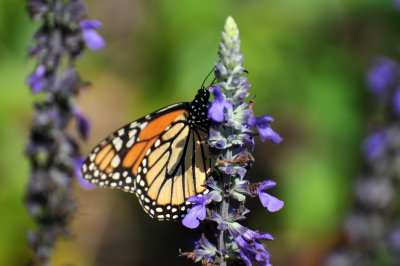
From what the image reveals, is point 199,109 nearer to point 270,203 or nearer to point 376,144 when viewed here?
point 270,203

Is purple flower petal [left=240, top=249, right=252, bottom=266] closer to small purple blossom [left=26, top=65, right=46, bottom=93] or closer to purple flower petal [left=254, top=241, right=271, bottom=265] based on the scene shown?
purple flower petal [left=254, top=241, right=271, bottom=265]

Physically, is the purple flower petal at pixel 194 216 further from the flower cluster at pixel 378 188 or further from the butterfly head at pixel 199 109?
the flower cluster at pixel 378 188

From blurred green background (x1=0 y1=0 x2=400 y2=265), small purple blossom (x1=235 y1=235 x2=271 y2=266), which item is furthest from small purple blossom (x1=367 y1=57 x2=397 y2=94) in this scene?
small purple blossom (x1=235 y1=235 x2=271 y2=266)

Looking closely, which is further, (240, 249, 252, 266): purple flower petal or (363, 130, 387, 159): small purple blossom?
(363, 130, 387, 159): small purple blossom

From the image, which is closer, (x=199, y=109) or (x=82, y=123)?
(x=199, y=109)

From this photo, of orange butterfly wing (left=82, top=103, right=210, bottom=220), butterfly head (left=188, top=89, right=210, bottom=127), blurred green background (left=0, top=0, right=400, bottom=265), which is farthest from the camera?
blurred green background (left=0, top=0, right=400, bottom=265)

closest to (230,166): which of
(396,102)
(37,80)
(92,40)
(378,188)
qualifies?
(92,40)

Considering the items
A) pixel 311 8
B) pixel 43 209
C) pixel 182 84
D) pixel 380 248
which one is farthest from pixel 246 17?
pixel 43 209

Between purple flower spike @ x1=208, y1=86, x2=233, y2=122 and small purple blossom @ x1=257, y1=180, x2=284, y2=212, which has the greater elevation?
purple flower spike @ x1=208, y1=86, x2=233, y2=122
